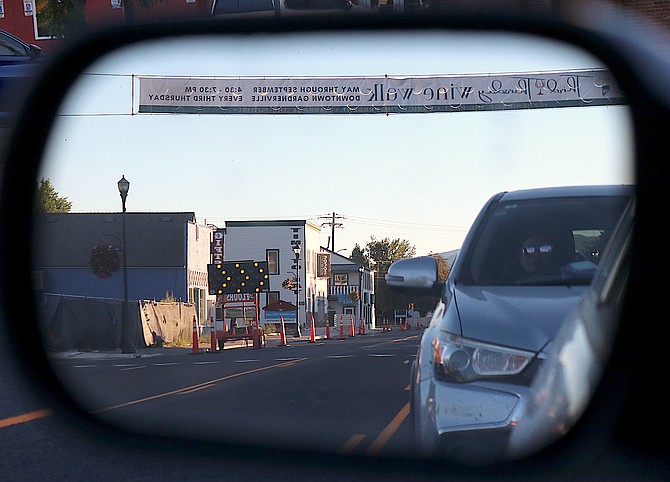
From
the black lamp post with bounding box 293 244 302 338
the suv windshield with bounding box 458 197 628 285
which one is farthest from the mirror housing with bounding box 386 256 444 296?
the black lamp post with bounding box 293 244 302 338

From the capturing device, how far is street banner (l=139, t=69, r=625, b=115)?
2.56m

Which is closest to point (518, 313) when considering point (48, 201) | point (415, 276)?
point (415, 276)

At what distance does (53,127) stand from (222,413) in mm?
1360

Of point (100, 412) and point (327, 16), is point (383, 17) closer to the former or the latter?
point (327, 16)

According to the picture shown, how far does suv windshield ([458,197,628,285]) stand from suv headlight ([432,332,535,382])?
32 cm

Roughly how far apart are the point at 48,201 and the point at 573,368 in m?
2.39

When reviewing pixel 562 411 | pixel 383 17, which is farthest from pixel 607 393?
pixel 383 17

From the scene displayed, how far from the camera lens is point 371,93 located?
2.80 meters

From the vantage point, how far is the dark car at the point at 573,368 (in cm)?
185

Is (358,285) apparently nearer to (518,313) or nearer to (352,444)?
(352,444)

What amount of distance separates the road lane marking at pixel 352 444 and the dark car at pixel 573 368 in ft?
2.97

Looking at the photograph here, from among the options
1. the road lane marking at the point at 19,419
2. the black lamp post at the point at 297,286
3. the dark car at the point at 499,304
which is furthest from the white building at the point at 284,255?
the road lane marking at the point at 19,419

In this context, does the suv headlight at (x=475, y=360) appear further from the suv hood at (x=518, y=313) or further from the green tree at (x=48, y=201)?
the green tree at (x=48, y=201)

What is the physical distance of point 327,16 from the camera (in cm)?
328
